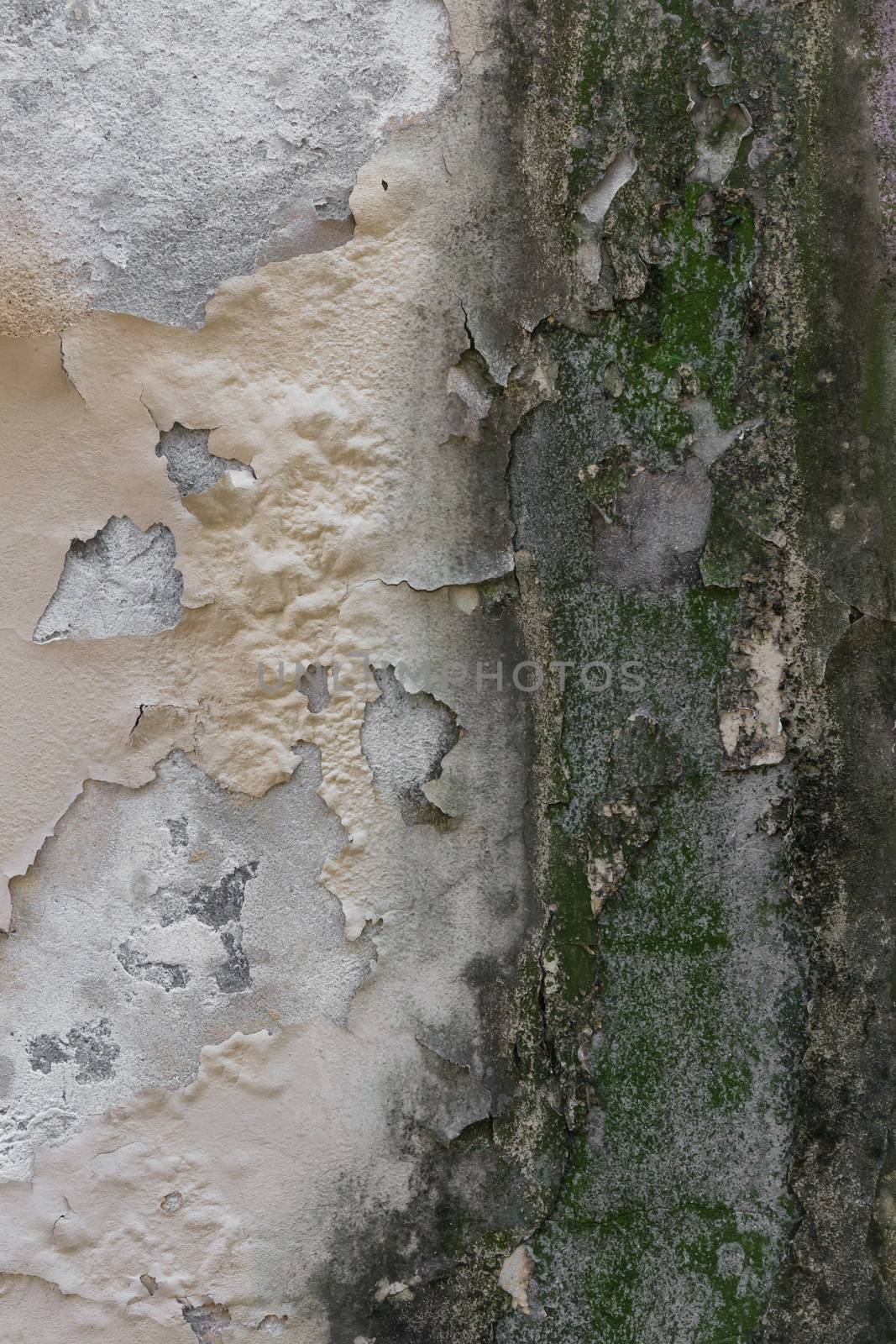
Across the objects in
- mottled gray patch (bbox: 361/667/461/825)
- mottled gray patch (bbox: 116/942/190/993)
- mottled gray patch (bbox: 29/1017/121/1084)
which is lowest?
mottled gray patch (bbox: 29/1017/121/1084)

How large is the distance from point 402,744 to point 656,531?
64cm

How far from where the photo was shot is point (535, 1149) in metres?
1.80

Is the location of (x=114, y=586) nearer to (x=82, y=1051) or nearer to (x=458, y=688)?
(x=458, y=688)

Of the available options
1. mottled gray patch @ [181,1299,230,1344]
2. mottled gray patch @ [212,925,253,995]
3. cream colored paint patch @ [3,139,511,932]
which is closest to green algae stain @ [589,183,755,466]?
cream colored paint patch @ [3,139,511,932]

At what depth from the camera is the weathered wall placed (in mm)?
1707

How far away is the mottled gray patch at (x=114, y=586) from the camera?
5.60 ft

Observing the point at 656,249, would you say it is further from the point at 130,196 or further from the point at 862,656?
the point at 130,196

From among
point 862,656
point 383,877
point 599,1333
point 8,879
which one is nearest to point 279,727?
point 383,877

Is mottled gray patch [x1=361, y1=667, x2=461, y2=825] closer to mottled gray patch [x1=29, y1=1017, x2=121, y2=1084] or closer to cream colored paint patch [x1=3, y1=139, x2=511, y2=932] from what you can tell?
cream colored paint patch [x1=3, y1=139, x2=511, y2=932]

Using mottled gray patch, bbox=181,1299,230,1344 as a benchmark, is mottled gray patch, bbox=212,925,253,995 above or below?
above

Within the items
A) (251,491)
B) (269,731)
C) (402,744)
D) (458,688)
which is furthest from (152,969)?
(251,491)

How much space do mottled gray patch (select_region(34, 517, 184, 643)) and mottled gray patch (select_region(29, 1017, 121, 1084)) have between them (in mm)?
735

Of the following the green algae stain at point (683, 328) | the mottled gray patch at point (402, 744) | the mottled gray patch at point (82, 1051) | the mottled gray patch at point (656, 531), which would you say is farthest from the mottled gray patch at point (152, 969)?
the green algae stain at point (683, 328)

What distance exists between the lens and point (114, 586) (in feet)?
5.63
